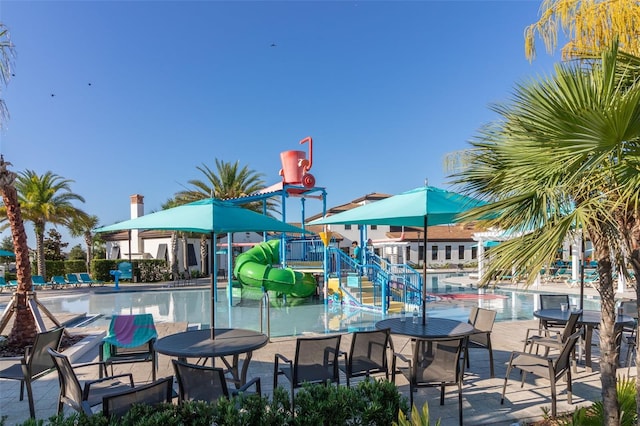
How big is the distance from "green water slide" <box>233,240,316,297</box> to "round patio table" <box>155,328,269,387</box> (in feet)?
35.8

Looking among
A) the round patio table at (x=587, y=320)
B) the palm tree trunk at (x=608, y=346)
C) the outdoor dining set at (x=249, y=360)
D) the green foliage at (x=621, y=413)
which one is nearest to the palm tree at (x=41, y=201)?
the outdoor dining set at (x=249, y=360)

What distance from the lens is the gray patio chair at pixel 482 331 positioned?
5684 mm

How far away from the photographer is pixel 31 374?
4.45 metres

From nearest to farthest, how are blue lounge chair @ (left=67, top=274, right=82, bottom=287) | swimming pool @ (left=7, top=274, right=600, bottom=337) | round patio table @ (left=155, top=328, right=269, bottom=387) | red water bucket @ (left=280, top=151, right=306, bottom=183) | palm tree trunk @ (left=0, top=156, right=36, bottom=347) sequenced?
1. round patio table @ (left=155, top=328, right=269, bottom=387)
2. palm tree trunk @ (left=0, top=156, right=36, bottom=347)
3. swimming pool @ (left=7, top=274, right=600, bottom=337)
4. red water bucket @ (left=280, top=151, right=306, bottom=183)
5. blue lounge chair @ (left=67, top=274, right=82, bottom=287)

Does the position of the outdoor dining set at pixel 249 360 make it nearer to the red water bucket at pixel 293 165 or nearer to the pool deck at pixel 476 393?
the pool deck at pixel 476 393

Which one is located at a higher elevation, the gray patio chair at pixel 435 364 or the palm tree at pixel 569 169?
the palm tree at pixel 569 169

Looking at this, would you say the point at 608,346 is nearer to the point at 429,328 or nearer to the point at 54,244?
the point at 429,328

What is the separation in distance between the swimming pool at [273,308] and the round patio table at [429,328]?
453 centimetres

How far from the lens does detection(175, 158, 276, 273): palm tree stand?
1060 inches

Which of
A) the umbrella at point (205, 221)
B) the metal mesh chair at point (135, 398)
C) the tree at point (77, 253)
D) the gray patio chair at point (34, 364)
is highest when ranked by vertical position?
the umbrella at point (205, 221)

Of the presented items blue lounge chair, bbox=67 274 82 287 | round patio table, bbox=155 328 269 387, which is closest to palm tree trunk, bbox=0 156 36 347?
round patio table, bbox=155 328 269 387

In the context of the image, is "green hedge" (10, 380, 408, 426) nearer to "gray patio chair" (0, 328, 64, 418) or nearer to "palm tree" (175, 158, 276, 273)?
"gray patio chair" (0, 328, 64, 418)

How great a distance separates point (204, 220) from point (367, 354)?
8.34 ft

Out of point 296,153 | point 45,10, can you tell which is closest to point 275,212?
point 296,153
